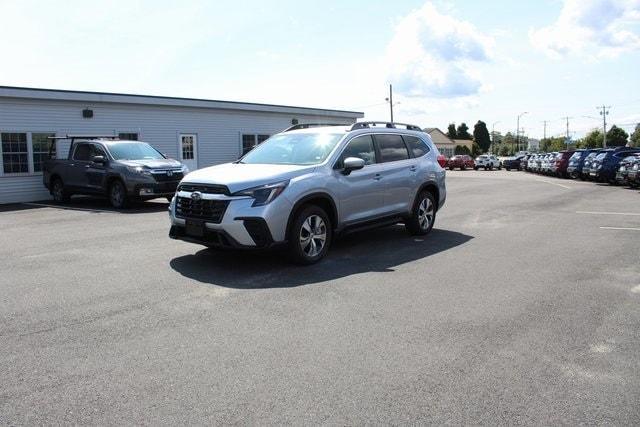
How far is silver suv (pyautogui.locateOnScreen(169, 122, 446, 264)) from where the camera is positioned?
6.71 metres

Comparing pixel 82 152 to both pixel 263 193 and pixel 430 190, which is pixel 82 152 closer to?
pixel 430 190

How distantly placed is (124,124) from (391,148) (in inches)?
572

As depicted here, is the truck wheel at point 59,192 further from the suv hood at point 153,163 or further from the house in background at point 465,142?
the house in background at point 465,142

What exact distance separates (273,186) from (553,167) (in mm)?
30610

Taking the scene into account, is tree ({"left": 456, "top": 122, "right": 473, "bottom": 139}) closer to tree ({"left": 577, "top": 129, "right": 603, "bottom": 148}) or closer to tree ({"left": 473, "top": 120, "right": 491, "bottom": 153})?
tree ({"left": 473, "top": 120, "right": 491, "bottom": 153})

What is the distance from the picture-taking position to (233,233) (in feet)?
21.8

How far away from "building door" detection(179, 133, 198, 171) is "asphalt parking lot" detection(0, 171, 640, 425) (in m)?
14.7

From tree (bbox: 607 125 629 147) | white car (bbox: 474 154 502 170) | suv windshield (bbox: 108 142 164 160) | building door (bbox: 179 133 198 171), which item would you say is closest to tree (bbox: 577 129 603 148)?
tree (bbox: 607 125 629 147)

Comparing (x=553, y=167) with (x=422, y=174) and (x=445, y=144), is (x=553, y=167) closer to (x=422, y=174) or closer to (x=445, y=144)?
(x=422, y=174)

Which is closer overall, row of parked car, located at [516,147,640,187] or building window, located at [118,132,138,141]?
building window, located at [118,132,138,141]

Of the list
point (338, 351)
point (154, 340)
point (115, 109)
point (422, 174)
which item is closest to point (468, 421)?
point (338, 351)

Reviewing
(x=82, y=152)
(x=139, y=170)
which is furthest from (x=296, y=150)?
(x=82, y=152)

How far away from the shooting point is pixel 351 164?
7.48m

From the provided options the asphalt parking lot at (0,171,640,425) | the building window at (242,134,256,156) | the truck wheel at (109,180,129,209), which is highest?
the building window at (242,134,256,156)
